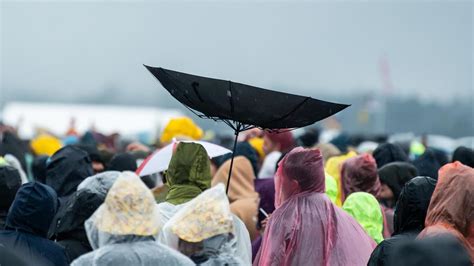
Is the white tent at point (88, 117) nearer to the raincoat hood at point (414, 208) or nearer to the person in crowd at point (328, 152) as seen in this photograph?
the person in crowd at point (328, 152)

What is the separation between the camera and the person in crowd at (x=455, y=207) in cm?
585

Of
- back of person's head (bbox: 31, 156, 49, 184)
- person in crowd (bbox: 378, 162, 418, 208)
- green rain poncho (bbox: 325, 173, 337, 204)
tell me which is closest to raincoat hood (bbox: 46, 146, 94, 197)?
back of person's head (bbox: 31, 156, 49, 184)

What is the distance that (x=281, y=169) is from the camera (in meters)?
7.23

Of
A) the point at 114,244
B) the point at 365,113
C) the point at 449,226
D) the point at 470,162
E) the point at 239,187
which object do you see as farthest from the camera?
the point at 365,113

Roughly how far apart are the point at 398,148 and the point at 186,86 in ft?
17.0

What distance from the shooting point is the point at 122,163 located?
33.0ft

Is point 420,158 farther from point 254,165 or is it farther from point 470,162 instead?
point 254,165

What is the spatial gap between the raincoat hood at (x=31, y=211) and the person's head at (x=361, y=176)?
3005mm

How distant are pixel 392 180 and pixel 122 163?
232cm

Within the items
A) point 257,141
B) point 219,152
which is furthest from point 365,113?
point 219,152

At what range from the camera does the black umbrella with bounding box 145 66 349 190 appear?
6.43 metres

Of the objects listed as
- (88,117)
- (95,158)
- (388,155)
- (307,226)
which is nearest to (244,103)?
(307,226)

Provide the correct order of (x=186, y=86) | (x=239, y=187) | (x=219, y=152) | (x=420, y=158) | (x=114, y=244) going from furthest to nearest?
(x=420, y=158) < (x=239, y=187) < (x=219, y=152) < (x=186, y=86) < (x=114, y=244)

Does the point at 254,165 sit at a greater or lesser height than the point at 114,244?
lesser
